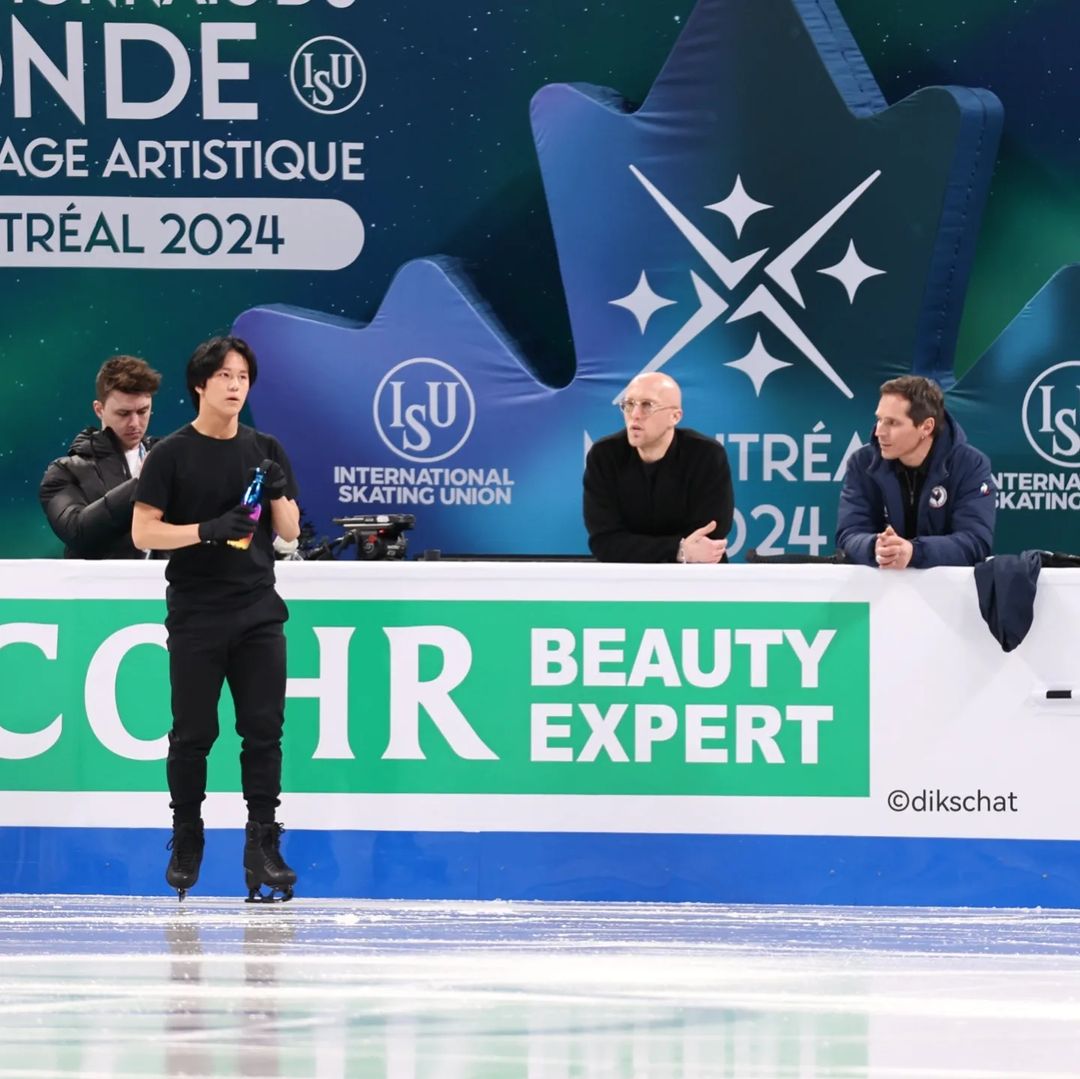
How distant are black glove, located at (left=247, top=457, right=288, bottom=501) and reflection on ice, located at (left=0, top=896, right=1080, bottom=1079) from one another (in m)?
1.14

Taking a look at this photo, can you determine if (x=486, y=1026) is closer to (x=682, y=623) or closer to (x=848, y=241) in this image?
(x=682, y=623)

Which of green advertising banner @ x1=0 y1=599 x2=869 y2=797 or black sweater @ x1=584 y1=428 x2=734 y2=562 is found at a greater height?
black sweater @ x1=584 y1=428 x2=734 y2=562

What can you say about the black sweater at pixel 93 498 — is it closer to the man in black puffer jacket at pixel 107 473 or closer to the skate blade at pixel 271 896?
the man in black puffer jacket at pixel 107 473

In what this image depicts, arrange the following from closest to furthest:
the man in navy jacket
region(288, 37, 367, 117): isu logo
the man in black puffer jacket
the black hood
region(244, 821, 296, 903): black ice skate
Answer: region(244, 821, 296, 903): black ice skate < the man in navy jacket < the man in black puffer jacket < the black hood < region(288, 37, 367, 117): isu logo

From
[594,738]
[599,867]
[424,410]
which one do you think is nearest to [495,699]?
[594,738]

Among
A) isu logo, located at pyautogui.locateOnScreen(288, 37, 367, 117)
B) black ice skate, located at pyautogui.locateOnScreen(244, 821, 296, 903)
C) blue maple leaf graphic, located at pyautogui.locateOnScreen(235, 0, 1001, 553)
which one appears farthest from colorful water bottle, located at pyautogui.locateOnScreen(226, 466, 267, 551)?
isu logo, located at pyautogui.locateOnScreen(288, 37, 367, 117)

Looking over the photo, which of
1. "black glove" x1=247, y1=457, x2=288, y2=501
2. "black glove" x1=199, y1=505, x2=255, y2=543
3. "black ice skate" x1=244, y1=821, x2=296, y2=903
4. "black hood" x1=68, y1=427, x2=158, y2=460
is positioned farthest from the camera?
"black hood" x1=68, y1=427, x2=158, y2=460

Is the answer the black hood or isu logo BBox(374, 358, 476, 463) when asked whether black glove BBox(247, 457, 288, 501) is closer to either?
the black hood

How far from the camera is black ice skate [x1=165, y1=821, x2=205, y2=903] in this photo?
203 inches

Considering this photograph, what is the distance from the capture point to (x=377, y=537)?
5.93 meters

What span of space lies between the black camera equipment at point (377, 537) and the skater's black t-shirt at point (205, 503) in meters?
0.85

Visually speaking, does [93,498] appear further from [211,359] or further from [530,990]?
[530,990]

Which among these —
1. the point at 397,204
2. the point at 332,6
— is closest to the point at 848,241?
the point at 397,204

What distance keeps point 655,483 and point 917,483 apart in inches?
30.8
